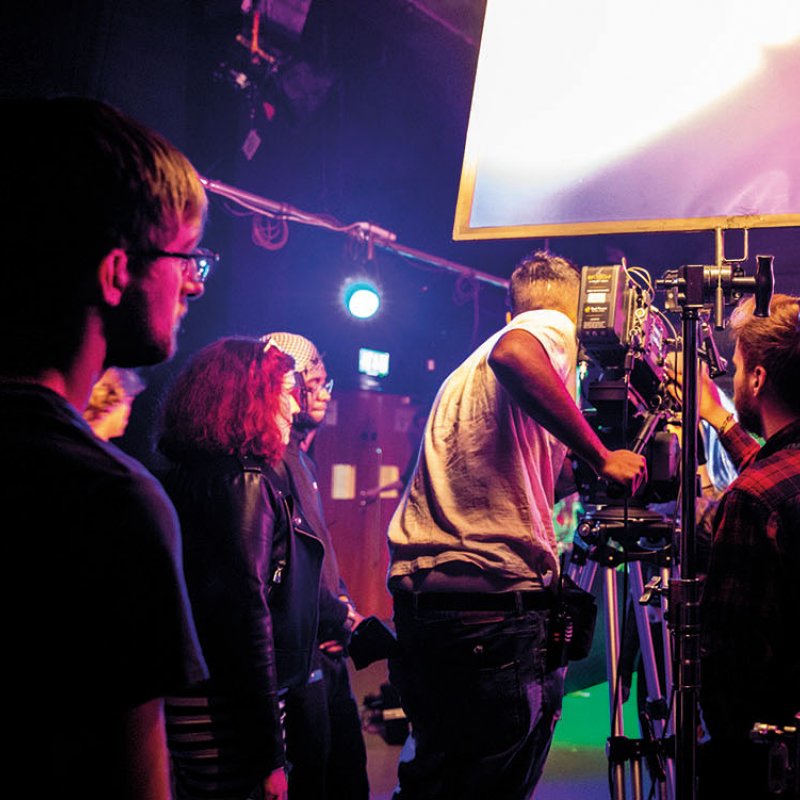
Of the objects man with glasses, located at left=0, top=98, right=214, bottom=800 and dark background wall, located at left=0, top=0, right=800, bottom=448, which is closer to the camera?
man with glasses, located at left=0, top=98, right=214, bottom=800

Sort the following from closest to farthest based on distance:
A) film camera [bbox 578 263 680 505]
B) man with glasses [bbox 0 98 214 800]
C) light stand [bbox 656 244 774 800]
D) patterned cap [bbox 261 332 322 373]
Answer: man with glasses [bbox 0 98 214 800] < light stand [bbox 656 244 774 800] < film camera [bbox 578 263 680 505] < patterned cap [bbox 261 332 322 373]

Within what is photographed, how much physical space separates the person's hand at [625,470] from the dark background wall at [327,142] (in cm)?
244

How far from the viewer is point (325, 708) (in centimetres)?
247

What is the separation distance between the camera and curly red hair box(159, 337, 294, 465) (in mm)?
2207

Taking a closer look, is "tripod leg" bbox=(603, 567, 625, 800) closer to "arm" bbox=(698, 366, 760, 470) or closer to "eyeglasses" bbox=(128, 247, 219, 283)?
"arm" bbox=(698, 366, 760, 470)

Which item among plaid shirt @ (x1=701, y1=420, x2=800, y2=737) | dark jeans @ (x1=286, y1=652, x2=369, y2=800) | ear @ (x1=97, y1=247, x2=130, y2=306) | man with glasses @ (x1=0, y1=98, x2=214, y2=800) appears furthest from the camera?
dark jeans @ (x1=286, y1=652, x2=369, y2=800)

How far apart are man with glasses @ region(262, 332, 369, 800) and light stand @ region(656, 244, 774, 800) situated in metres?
1.20

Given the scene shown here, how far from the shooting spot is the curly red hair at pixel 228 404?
221 cm

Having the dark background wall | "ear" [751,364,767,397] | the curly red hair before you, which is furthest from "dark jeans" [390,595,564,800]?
the dark background wall

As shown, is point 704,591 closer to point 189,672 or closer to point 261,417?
point 261,417

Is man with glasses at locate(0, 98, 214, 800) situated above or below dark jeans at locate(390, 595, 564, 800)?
above

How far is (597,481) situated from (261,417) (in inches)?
38.7

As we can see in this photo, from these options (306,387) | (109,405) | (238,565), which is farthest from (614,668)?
(109,405)

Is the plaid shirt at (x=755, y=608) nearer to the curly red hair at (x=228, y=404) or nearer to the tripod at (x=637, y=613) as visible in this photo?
the tripod at (x=637, y=613)
